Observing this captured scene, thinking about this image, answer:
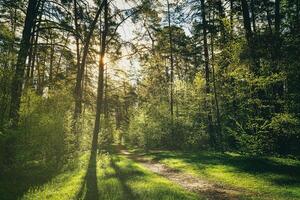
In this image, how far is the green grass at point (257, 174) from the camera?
1078 centimetres

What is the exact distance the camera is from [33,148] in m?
15.5

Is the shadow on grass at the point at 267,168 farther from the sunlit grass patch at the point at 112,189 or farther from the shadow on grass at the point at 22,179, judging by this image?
the shadow on grass at the point at 22,179

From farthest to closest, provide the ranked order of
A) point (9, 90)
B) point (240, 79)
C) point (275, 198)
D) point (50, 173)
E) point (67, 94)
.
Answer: point (67, 94) < point (240, 79) < point (50, 173) < point (9, 90) < point (275, 198)

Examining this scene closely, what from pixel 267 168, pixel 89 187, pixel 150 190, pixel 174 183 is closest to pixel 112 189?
pixel 89 187

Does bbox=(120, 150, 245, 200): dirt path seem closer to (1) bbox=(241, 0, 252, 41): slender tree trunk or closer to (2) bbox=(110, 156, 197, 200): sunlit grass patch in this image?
(2) bbox=(110, 156, 197, 200): sunlit grass patch

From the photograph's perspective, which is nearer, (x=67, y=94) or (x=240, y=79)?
(x=240, y=79)

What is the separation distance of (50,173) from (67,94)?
482 cm

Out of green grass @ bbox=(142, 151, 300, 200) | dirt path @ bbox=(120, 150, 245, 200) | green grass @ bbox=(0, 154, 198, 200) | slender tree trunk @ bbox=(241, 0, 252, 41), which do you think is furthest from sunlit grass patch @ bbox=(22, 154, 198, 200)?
slender tree trunk @ bbox=(241, 0, 252, 41)

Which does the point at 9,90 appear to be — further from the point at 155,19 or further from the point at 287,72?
the point at 287,72

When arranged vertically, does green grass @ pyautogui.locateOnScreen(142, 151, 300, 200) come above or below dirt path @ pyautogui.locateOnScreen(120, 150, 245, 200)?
above

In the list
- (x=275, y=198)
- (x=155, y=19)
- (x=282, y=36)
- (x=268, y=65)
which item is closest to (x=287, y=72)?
(x=268, y=65)

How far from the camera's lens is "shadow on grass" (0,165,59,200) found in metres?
11.1

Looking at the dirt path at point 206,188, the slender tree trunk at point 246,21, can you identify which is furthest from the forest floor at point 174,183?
the slender tree trunk at point 246,21

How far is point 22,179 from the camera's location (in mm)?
13492
